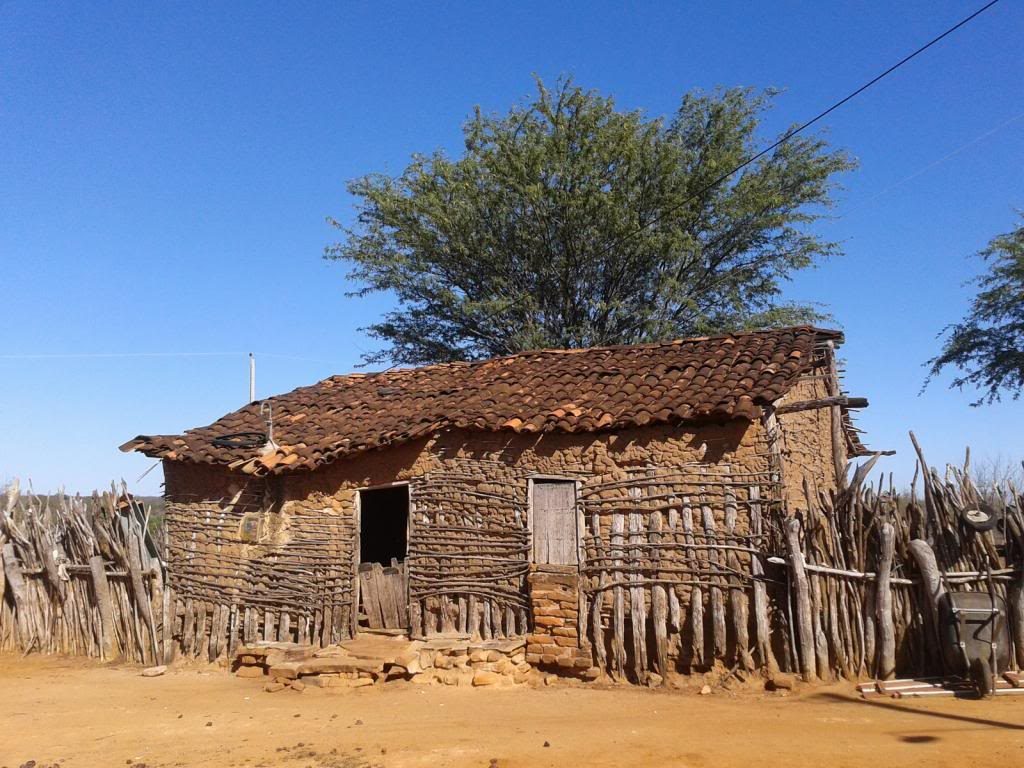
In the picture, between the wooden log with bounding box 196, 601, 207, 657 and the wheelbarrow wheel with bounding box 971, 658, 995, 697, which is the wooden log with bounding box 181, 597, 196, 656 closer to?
the wooden log with bounding box 196, 601, 207, 657

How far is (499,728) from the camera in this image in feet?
24.2

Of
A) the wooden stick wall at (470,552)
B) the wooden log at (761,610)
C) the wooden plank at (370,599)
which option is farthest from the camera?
the wooden plank at (370,599)

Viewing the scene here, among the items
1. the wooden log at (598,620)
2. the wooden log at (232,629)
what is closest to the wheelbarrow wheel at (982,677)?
the wooden log at (598,620)

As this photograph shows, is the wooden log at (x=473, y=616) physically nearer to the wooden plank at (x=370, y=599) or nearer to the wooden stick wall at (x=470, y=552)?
the wooden stick wall at (x=470, y=552)

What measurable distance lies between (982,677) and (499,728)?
4.28 metres

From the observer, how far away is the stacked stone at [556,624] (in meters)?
9.52

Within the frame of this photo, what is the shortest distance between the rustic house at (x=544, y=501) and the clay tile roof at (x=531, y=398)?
4 cm

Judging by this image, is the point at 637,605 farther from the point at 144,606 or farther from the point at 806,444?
the point at 144,606

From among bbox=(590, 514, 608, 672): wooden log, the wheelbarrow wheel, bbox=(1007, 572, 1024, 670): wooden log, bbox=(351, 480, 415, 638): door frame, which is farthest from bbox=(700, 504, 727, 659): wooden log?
bbox=(351, 480, 415, 638): door frame

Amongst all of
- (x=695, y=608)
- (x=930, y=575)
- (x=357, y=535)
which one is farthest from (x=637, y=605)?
(x=357, y=535)

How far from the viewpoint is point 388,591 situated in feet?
35.3

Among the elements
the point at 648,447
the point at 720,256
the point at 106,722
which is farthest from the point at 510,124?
the point at 106,722

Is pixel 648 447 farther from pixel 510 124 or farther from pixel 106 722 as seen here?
pixel 510 124

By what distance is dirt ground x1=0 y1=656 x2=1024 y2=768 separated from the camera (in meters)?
6.30
